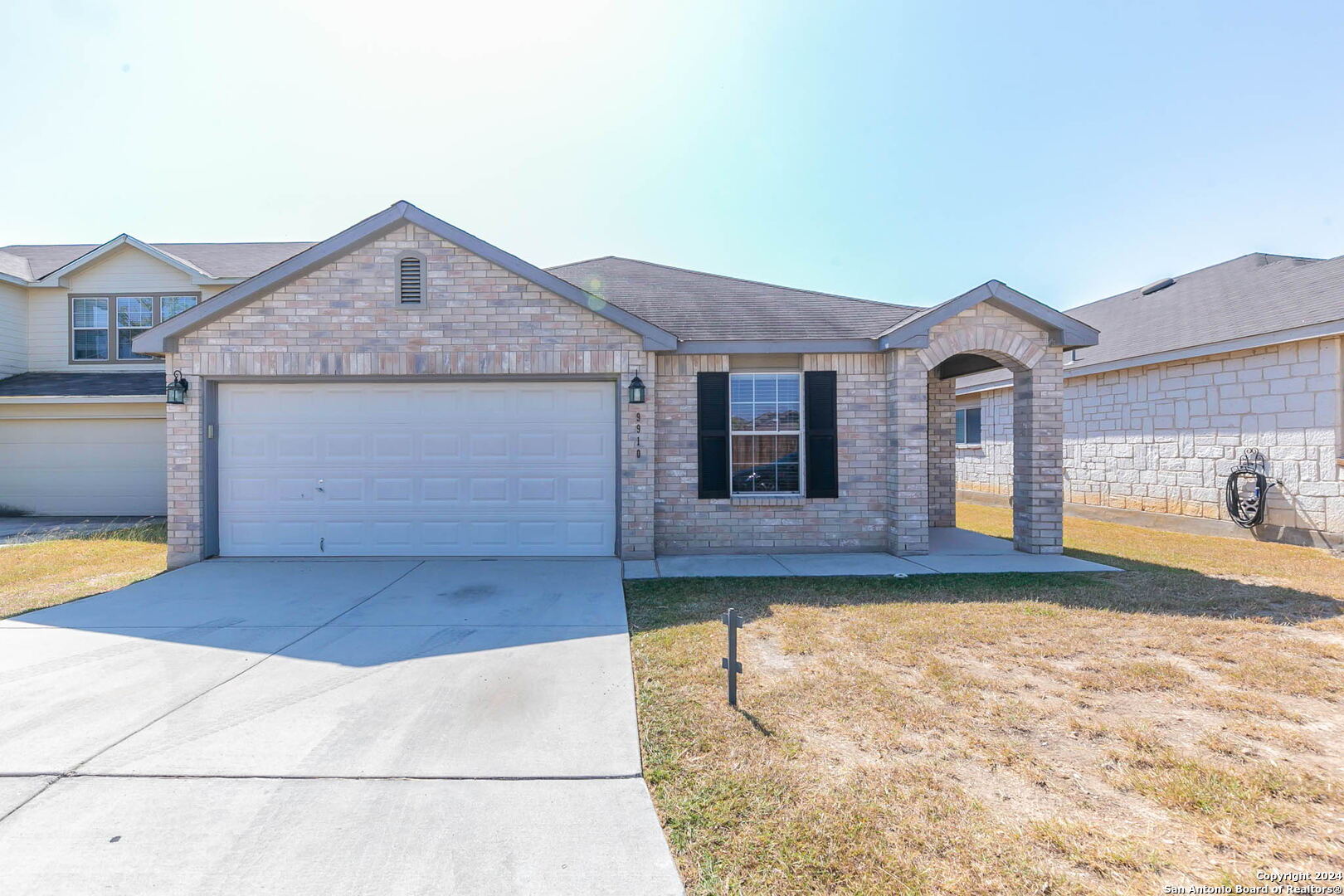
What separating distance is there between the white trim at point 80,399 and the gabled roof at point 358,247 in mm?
5590

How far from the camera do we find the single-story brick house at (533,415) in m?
8.25

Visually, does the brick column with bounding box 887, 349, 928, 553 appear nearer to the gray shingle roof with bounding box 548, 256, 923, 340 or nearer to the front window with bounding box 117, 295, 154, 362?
the gray shingle roof with bounding box 548, 256, 923, 340

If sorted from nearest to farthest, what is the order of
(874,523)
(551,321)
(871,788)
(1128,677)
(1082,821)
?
(1082,821), (871,788), (1128,677), (551,321), (874,523)

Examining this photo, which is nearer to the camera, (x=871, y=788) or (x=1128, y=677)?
(x=871, y=788)

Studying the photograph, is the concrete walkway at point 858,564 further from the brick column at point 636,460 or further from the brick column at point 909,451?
the brick column at point 636,460

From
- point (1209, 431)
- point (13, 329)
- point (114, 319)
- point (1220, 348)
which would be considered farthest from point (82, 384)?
point (1209, 431)

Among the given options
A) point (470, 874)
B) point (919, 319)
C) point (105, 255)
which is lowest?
point (470, 874)

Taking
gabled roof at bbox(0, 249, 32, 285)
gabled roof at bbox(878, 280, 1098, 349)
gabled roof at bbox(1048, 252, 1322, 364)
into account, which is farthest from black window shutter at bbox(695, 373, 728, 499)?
gabled roof at bbox(0, 249, 32, 285)

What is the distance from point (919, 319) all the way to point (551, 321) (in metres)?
5.17

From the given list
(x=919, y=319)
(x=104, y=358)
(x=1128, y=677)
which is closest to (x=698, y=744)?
(x=1128, y=677)

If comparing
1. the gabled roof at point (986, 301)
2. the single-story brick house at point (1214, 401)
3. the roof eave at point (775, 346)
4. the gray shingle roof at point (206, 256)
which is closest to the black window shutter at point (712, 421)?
the roof eave at point (775, 346)

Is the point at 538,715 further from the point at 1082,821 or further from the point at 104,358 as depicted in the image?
the point at 104,358

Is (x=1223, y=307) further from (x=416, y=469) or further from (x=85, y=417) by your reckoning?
(x=85, y=417)

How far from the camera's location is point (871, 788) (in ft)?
9.82
